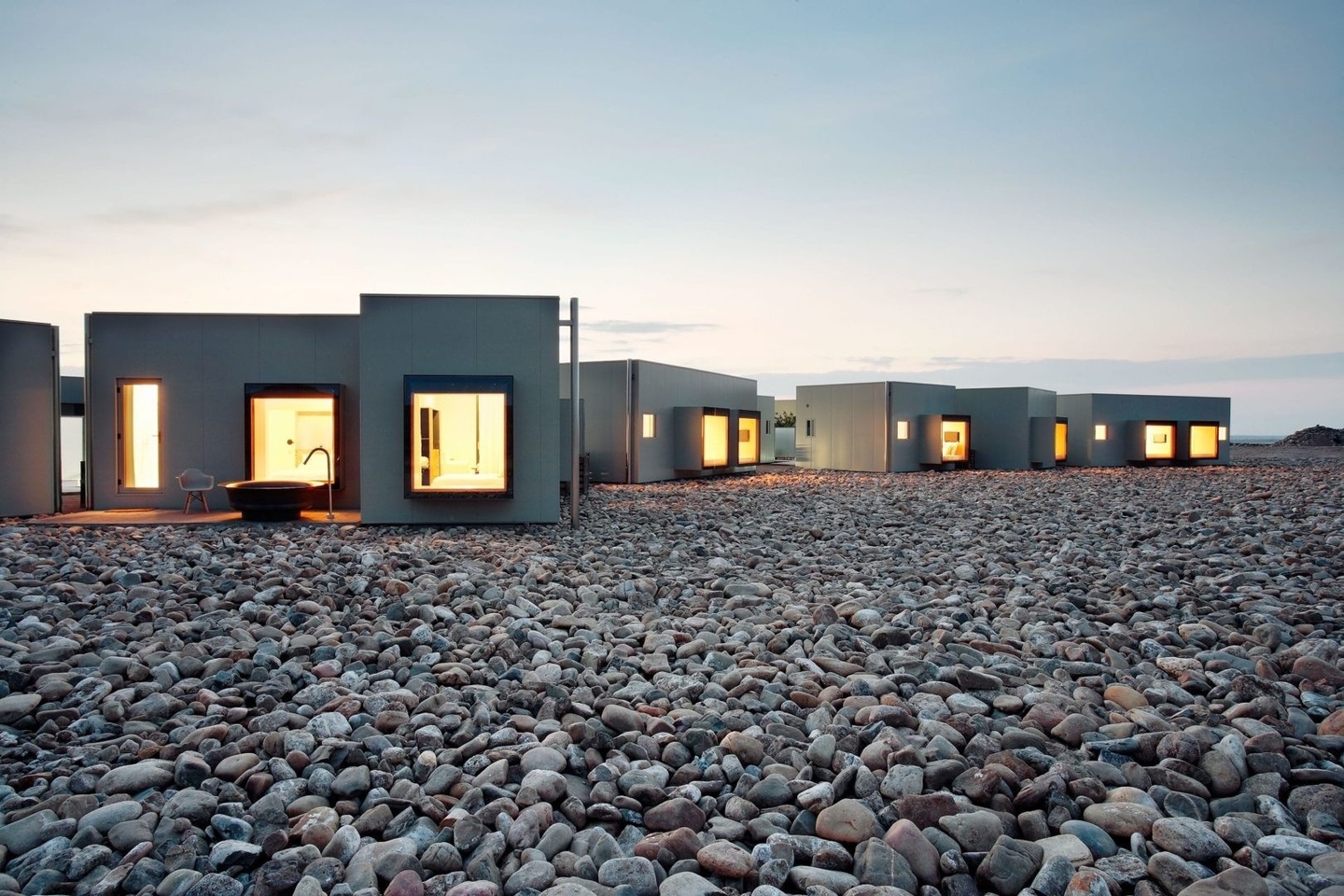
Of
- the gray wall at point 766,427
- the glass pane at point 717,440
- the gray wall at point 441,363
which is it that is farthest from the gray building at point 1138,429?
the gray wall at point 441,363

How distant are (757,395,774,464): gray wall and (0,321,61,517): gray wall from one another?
20.4 meters

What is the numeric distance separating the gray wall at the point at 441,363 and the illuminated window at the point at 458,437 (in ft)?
0.71

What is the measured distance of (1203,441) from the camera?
28.6m

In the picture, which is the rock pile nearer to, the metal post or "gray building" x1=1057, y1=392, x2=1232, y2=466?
"gray building" x1=1057, y1=392, x2=1232, y2=466

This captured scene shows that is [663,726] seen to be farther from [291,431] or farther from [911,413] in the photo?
[911,413]

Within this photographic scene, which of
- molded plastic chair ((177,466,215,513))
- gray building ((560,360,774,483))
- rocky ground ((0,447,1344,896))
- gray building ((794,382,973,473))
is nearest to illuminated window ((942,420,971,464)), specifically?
gray building ((794,382,973,473))

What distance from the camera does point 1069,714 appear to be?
4.24 metres

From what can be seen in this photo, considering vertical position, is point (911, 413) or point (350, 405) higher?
point (911, 413)

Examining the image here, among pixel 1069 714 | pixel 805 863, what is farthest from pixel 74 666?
pixel 1069 714

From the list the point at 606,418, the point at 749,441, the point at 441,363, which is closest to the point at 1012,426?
the point at 749,441

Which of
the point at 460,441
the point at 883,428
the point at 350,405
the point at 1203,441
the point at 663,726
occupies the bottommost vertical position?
the point at 663,726

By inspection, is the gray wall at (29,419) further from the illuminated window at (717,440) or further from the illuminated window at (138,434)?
the illuminated window at (717,440)

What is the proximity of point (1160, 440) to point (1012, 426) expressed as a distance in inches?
243

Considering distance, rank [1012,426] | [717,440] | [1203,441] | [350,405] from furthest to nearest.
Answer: [1203,441], [1012,426], [717,440], [350,405]
